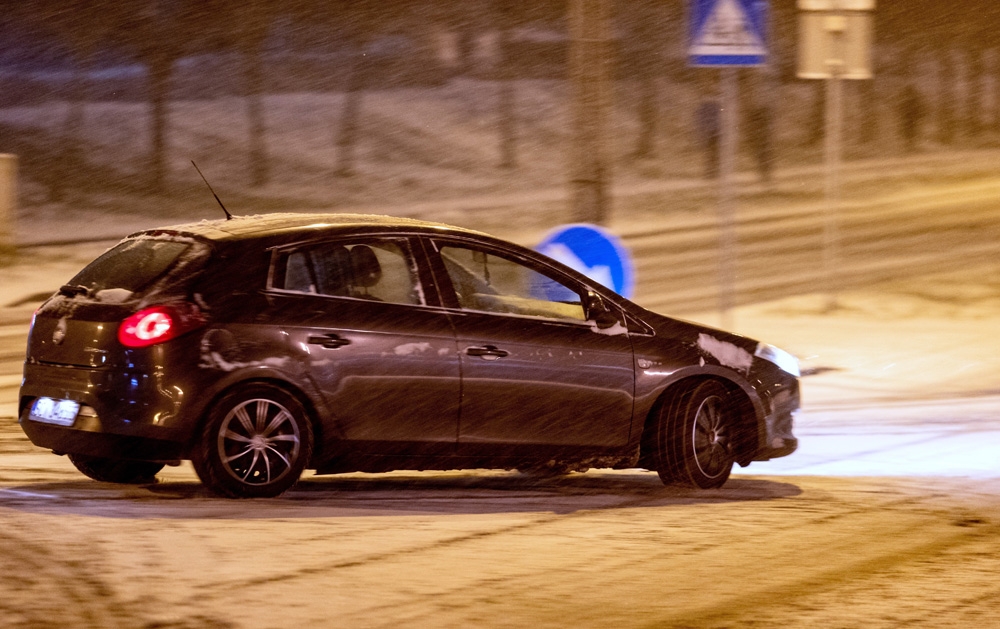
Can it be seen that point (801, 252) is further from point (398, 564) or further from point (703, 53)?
point (398, 564)

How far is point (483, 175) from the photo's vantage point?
37.2m

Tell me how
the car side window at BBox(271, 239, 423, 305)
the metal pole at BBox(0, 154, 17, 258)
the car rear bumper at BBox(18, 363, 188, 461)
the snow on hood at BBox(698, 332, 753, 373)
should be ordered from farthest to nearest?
the metal pole at BBox(0, 154, 17, 258) < the snow on hood at BBox(698, 332, 753, 373) < the car side window at BBox(271, 239, 423, 305) < the car rear bumper at BBox(18, 363, 188, 461)

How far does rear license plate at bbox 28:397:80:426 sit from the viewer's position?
8.18m

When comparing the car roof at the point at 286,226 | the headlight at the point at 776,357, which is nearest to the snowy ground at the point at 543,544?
the headlight at the point at 776,357

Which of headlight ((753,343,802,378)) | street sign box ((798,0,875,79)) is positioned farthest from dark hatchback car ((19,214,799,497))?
street sign box ((798,0,875,79))

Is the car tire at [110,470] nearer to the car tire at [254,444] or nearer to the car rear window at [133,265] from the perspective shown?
the car tire at [254,444]

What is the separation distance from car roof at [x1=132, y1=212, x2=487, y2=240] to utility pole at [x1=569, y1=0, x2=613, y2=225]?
112 inches

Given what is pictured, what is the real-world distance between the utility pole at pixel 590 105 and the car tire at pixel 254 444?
13.2 ft

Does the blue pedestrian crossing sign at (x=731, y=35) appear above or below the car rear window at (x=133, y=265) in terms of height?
above

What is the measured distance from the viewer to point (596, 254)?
11320 mm

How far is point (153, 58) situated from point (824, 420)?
22.3 meters

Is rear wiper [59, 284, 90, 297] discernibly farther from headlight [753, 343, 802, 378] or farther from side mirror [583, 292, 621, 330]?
headlight [753, 343, 802, 378]

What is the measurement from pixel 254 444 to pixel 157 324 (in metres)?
0.70

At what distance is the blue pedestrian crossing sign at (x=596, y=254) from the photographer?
11250 millimetres
